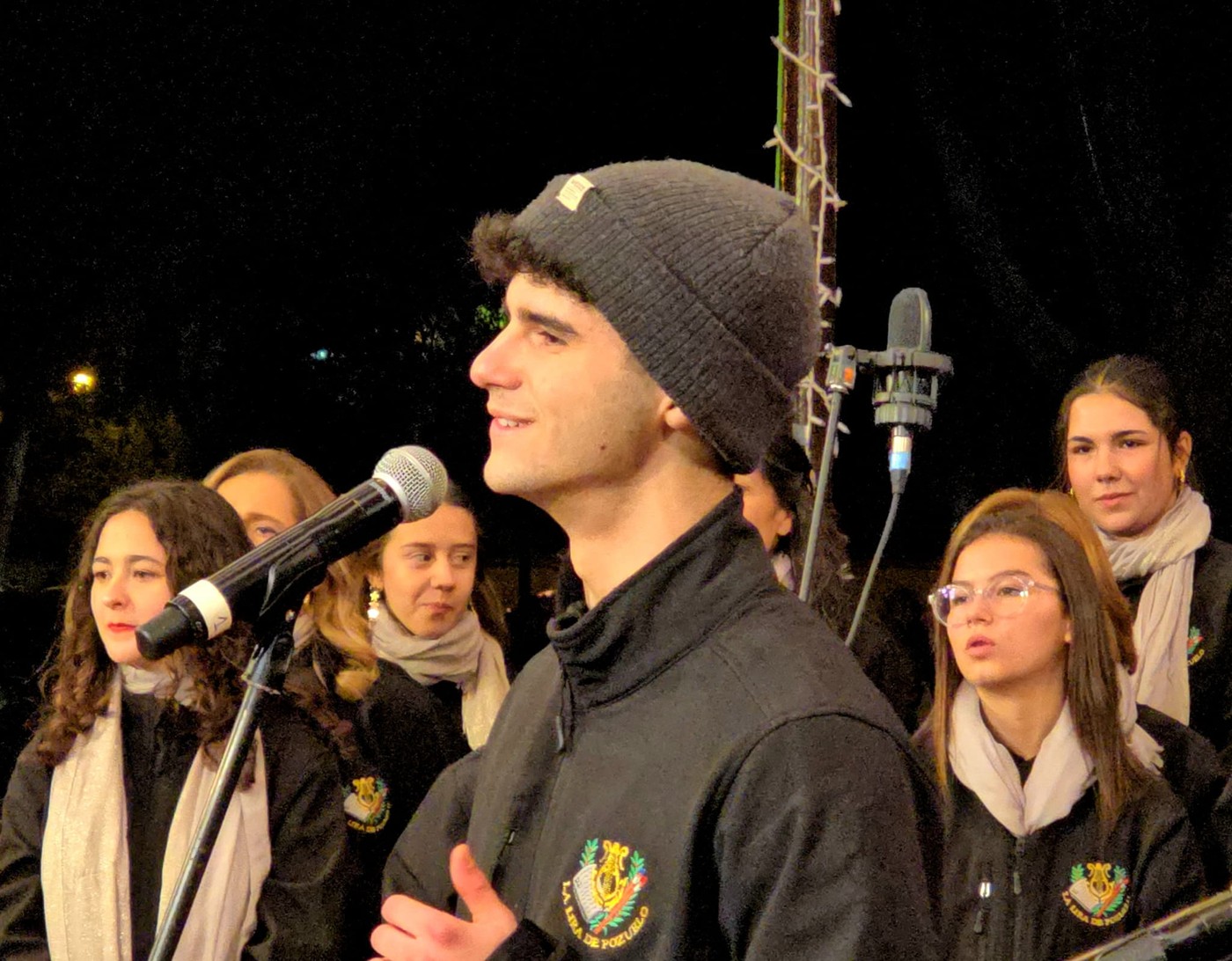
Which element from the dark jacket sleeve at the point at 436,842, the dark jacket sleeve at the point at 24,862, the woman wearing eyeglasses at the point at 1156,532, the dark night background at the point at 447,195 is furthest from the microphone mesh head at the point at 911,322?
the dark night background at the point at 447,195

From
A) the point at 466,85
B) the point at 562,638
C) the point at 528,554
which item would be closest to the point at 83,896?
the point at 562,638

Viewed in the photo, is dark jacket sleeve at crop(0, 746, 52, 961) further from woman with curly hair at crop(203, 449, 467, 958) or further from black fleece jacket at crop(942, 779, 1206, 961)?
black fleece jacket at crop(942, 779, 1206, 961)

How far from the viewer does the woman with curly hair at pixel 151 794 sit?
3.11m

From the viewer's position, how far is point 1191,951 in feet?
3.18

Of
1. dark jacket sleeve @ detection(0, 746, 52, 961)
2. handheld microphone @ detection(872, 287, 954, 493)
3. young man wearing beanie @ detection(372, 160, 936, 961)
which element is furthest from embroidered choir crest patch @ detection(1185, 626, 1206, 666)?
dark jacket sleeve @ detection(0, 746, 52, 961)

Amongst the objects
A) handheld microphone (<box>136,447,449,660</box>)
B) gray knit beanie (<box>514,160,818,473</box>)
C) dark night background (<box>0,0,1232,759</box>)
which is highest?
dark night background (<box>0,0,1232,759</box>)

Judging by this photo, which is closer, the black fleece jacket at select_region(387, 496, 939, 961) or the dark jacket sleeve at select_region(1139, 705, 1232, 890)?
the black fleece jacket at select_region(387, 496, 939, 961)

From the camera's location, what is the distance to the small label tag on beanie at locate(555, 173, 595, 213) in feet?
6.13

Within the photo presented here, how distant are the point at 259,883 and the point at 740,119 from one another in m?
7.30

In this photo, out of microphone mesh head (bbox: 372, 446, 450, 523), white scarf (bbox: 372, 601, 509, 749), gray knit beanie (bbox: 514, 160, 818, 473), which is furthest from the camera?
white scarf (bbox: 372, 601, 509, 749)

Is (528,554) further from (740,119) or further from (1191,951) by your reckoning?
(1191,951)

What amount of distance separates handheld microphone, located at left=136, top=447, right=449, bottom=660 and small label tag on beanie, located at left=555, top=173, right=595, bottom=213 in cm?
41

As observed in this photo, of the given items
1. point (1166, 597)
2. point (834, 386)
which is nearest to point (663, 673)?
point (834, 386)

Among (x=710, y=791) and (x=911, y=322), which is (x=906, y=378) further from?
(x=710, y=791)
